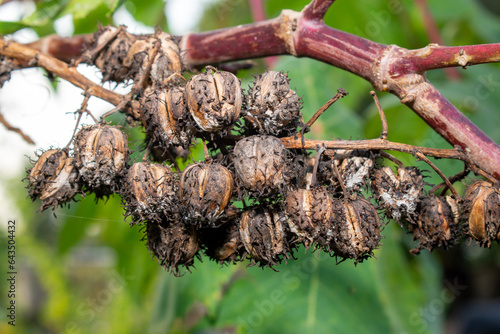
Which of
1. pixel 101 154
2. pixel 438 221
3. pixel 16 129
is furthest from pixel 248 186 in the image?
pixel 16 129

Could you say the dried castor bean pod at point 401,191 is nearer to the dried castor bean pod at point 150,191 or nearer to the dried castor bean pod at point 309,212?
the dried castor bean pod at point 309,212

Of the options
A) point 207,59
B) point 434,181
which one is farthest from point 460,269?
point 207,59

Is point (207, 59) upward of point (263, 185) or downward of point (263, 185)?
upward

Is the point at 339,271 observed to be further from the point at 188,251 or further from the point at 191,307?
the point at 188,251

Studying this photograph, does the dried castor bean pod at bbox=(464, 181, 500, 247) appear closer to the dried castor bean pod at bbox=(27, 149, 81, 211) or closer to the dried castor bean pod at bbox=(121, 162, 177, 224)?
the dried castor bean pod at bbox=(121, 162, 177, 224)

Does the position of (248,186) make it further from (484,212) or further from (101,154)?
(484,212)

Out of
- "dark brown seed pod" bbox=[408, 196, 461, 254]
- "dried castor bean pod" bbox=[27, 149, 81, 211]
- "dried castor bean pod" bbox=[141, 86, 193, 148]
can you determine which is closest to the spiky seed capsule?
"dried castor bean pod" bbox=[141, 86, 193, 148]

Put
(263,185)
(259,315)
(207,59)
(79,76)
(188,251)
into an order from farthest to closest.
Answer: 1. (259,315)
2. (207,59)
3. (79,76)
4. (188,251)
5. (263,185)
